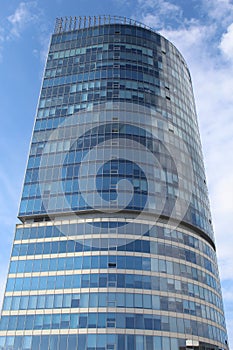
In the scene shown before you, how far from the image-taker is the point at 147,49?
8694cm

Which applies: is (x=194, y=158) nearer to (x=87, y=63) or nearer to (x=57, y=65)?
(x=87, y=63)

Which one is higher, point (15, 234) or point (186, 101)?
point (186, 101)

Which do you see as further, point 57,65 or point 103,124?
point 57,65

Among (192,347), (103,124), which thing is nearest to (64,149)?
(103,124)

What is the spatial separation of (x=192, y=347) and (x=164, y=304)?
285 inches

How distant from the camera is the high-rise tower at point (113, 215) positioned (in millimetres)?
57406

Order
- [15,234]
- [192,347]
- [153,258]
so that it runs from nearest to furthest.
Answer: [192,347] → [153,258] → [15,234]

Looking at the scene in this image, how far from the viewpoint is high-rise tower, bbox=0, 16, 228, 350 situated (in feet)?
188

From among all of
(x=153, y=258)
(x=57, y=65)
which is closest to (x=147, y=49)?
(x=57, y=65)

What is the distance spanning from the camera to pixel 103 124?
7431 cm

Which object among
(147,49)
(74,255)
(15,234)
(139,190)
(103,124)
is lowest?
(74,255)

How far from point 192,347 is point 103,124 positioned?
4078cm

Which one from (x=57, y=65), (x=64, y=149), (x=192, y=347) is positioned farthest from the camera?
(x=57, y=65)

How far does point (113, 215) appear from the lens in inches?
2571
